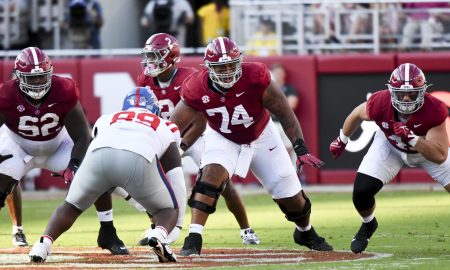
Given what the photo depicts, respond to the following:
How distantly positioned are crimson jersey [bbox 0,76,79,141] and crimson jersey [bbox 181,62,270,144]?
100 centimetres

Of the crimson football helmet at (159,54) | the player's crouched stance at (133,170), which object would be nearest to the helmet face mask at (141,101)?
the player's crouched stance at (133,170)

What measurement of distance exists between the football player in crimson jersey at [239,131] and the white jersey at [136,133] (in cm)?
85

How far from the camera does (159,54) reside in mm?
11195

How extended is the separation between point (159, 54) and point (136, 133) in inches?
94.2

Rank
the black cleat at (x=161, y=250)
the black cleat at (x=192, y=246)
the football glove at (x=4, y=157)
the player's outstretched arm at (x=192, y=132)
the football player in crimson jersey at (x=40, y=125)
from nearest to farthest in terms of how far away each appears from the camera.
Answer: the black cleat at (x=161, y=250)
the black cleat at (x=192, y=246)
the football player in crimson jersey at (x=40, y=125)
the football glove at (x=4, y=157)
the player's outstretched arm at (x=192, y=132)

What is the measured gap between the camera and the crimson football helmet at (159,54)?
11.2m

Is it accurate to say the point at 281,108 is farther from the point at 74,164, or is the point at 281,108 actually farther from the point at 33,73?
the point at 33,73

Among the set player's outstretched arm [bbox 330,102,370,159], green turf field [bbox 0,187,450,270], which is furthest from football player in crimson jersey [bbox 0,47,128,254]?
player's outstretched arm [bbox 330,102,370,159]

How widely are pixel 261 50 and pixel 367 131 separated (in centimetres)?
203

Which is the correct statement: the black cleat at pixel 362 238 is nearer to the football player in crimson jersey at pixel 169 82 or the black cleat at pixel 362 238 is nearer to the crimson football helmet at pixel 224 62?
the football player in crimson jersey at pixel 169 82

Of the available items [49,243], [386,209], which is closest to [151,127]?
[49,243]

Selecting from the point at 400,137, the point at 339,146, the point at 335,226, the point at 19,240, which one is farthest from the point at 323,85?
the point at 400,137

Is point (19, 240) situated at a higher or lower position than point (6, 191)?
lower

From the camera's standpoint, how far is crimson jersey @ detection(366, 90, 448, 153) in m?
9.89
